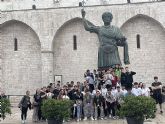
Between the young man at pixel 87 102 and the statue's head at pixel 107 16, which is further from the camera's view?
the statue's head at pixel 107 16

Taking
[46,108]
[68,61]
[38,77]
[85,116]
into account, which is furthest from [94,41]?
[46,108]

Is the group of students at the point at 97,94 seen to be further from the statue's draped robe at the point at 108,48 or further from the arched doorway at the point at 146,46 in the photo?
the arched doorway at the point at 146,46

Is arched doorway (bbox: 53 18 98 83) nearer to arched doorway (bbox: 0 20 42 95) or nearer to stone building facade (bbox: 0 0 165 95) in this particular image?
stone building facade (bbox: 0 0 165 95)

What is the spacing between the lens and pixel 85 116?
16172 millimetres

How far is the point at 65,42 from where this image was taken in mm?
30016

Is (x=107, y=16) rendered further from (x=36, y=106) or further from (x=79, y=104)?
(x=36, y=106)

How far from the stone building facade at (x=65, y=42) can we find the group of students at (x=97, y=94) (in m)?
12.1

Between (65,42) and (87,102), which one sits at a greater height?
(65,42)

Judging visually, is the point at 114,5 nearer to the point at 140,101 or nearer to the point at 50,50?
the point at 50,50

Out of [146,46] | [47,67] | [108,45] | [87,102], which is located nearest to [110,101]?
[87,102]

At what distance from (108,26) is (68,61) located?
12.5 metres

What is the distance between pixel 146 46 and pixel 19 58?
28.7 ft

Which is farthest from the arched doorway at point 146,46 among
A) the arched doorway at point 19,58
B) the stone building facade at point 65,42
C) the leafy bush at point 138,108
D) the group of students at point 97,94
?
the leafy bush at point 138,108

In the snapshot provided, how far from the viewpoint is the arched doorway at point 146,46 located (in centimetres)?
2889
